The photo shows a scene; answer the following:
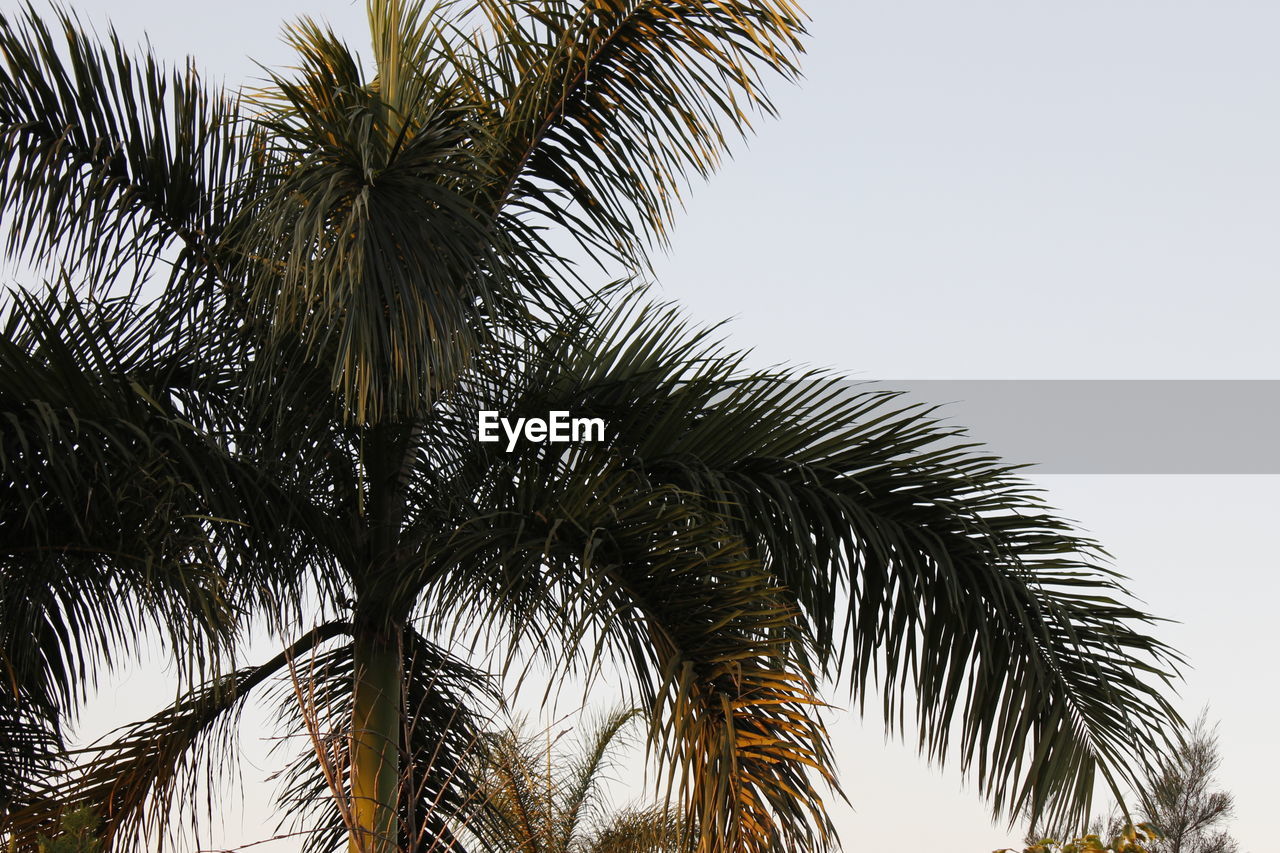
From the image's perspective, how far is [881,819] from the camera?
1109 centimetres

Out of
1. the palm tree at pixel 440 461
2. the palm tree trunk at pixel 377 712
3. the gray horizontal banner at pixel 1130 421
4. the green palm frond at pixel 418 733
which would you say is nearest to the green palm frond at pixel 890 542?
the palm tree at pixel 440 461

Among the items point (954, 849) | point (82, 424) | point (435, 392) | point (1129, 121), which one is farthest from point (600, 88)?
point (954, 849)

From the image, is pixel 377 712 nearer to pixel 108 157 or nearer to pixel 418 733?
pixel 418 733

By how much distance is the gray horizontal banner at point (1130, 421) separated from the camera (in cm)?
1091

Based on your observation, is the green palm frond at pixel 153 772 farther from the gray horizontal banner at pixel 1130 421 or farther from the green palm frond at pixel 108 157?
the gray horizontal banner at pixel 1130 421

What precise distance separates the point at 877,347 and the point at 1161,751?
6.60m

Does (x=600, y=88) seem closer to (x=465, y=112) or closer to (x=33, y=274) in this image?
(x=465, y=112)

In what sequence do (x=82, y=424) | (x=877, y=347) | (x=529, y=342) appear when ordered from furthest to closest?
(x=877, y=347) → (x=529, y=342) → (x=82, y=424)

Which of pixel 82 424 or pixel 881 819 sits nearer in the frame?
pixel 82 424

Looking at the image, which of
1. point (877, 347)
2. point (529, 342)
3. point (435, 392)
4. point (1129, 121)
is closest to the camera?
point (435, 392)
